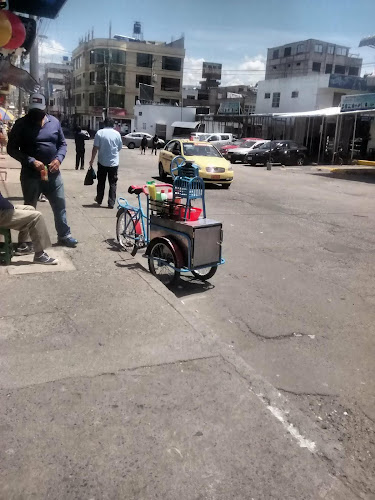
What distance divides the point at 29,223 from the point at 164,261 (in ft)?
5.36

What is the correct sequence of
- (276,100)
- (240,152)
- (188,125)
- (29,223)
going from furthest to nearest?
(188,125) < (276,100) < (240,152) < (29,223)

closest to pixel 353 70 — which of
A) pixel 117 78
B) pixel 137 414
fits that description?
pixel 117 78

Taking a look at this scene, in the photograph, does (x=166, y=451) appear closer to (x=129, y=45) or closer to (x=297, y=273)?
(x=297, y=273)

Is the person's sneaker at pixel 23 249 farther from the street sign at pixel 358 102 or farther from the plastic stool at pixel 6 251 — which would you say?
the street sign at pixel 358 102

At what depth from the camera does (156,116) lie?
5494 centimetres

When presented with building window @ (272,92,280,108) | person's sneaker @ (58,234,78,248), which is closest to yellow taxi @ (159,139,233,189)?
person's sneaker @ (58,234,78,248)

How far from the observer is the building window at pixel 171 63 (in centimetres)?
7106

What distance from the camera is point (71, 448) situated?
2510 mm

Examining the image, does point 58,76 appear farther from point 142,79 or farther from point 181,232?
point 181,232

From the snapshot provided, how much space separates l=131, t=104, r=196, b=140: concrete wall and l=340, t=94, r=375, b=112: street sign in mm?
31331

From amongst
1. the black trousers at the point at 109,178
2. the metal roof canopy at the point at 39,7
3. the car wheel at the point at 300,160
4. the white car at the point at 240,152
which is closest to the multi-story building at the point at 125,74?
the white car at the point at 240,152

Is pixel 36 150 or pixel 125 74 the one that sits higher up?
pixel 125 74

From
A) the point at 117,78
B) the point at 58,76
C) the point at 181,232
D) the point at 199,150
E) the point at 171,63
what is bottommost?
the point at 181,232

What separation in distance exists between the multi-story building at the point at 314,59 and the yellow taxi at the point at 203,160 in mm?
80647
